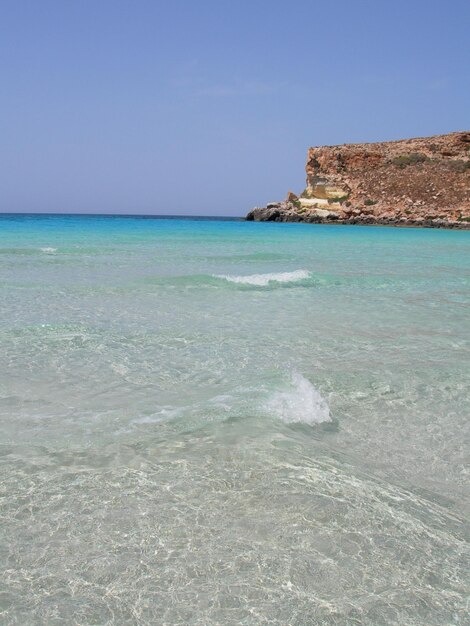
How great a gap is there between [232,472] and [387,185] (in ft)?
181

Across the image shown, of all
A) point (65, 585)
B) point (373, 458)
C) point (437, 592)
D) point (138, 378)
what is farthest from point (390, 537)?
point (138, 378)

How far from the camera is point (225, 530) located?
236 centimetres

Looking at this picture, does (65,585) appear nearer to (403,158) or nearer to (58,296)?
(58,296)

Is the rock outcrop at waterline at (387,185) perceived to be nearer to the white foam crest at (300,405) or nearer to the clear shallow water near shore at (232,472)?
the clear shallow water near shore at (232,472)

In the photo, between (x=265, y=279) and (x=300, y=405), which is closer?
(x=300, y=405)

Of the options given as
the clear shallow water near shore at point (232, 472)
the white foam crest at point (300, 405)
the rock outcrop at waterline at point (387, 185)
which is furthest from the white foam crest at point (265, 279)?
the rock outcrop at waterline at point (387, 185)

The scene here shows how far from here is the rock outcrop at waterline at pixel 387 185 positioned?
50.8 metres

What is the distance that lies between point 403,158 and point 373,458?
58421 mm

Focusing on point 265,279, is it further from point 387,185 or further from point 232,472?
point 387,185

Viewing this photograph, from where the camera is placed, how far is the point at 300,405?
13.1 ft

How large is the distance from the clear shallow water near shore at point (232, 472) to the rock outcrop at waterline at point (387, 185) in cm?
4589

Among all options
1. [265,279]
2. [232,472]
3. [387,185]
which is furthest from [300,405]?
[387,185]

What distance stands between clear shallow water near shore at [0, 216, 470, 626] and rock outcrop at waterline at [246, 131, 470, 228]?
4589 cm

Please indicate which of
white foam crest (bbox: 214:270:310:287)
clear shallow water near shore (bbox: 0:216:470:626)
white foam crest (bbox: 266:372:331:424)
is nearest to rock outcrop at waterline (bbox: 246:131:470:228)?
white foam crest (bbox: 214:270:310:287)
